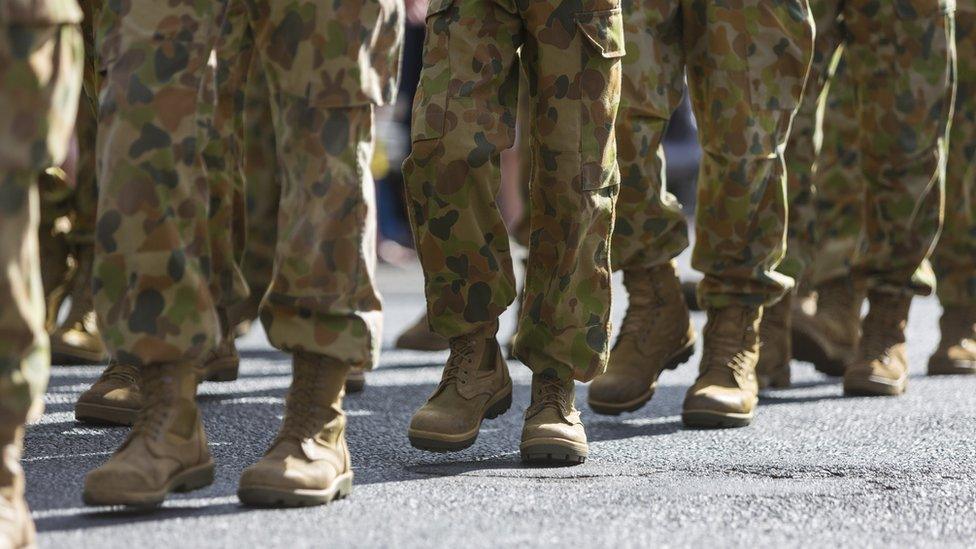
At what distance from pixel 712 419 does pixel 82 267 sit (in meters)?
1.96

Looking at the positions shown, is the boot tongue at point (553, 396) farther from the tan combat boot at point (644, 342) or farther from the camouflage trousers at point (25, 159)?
the camouflage trousers at point (25, 159)

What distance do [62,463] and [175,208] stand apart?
0.75 metres

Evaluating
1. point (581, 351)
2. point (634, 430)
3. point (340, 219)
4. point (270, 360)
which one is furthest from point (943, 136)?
point (340, 219)

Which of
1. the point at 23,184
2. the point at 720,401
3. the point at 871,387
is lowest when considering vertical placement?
the point at 871,387

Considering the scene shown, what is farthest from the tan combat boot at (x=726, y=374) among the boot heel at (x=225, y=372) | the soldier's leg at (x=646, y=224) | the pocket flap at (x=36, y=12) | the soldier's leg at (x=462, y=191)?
the pocket flap at (x=36, y=12)

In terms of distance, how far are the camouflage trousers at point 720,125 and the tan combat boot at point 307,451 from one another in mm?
1362

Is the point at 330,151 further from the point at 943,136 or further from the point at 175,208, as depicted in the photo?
the point at 943,136

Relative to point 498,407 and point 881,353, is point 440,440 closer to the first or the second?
point 498,407

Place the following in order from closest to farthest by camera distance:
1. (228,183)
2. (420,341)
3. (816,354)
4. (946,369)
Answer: (228,183) → (816,354) → (946,369) → (420,341)

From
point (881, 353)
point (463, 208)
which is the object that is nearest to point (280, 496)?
point (463, 208)

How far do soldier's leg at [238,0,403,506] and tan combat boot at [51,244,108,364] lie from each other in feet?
6.55

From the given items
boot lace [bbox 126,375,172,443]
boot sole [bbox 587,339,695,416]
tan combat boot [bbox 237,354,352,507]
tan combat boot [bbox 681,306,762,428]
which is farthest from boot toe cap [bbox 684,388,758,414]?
boot lace [bbox 126,375,172,443]

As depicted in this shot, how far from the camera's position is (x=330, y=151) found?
275 centimetres

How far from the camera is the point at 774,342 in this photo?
4648 millimetres
